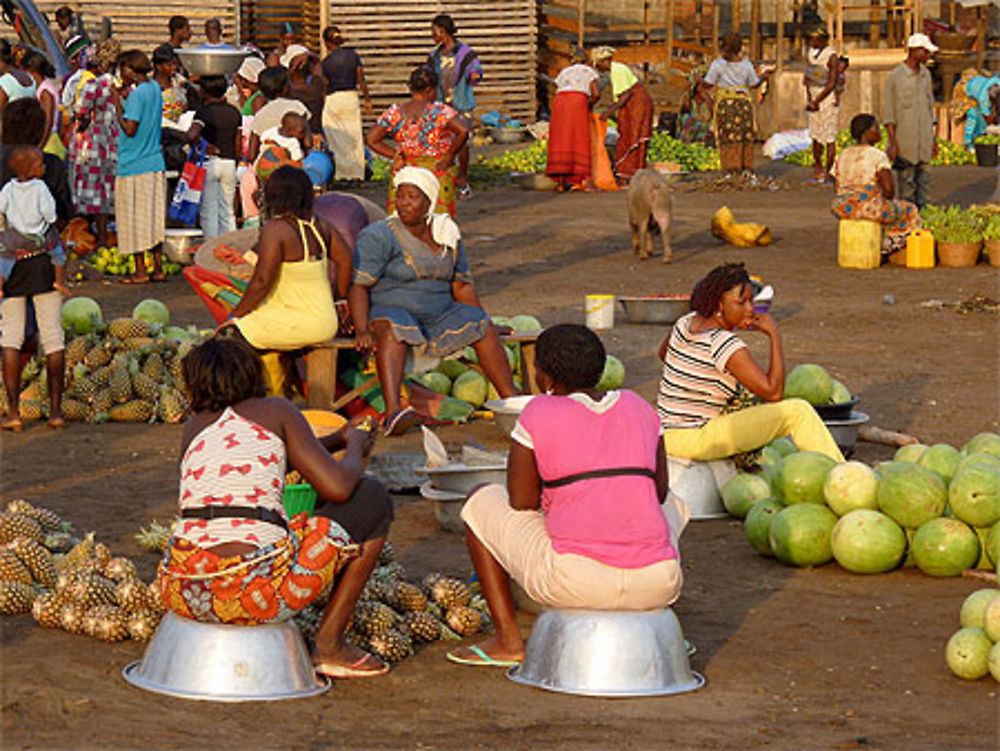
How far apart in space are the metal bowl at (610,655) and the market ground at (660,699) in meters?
0.05

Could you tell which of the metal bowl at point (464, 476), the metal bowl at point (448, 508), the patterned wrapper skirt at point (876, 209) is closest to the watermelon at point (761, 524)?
the metal bowl at point (464, 476)

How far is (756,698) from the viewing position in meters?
5.63

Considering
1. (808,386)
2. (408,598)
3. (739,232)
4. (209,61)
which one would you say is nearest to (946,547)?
(808,386)

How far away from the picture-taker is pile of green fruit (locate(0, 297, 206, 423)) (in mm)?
10281

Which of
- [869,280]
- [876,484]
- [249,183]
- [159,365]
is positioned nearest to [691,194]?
[869,280]

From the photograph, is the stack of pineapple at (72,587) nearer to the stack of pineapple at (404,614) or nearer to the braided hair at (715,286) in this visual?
the stack of pineapple at (404,614)

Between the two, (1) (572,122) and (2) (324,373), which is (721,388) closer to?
(2) (324,373)

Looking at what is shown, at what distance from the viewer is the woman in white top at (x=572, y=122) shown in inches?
869

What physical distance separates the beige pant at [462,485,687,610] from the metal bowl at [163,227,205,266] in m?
10.1

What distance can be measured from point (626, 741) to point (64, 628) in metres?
2.11

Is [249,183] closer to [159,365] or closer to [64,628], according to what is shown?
[159,365]

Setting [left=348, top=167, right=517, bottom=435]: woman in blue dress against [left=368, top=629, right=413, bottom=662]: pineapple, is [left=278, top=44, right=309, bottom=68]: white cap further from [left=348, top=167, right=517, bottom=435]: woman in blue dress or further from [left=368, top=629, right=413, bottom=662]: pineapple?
[left=368, top=629, right=413, bottom=662]: pineapple

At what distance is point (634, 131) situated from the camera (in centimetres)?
2297

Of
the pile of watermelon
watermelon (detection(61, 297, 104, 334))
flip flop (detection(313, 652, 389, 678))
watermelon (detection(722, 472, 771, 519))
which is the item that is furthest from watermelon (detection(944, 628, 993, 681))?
watermelon (detection(61, 297, 104, 334))
